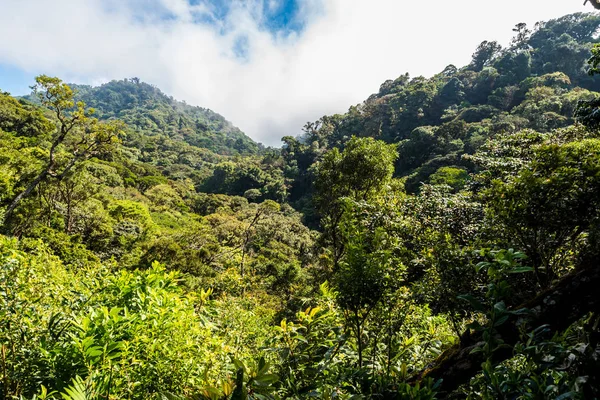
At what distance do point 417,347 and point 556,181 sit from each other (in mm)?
1595

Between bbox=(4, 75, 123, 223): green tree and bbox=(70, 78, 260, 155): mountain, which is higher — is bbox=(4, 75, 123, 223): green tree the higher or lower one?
the lower one

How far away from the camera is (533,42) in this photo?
49688 mm

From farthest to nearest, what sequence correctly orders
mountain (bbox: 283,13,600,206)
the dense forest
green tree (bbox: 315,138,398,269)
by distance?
mountain (bbox: 283,13,600,206)
green tree (bbox: 315,138,398,269)
the dense forest

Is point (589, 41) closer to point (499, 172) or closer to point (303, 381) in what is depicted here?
point (499, 172)

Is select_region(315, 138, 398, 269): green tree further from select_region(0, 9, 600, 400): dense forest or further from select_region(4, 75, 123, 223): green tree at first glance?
select_region(4, 75, 123, 223): green tree

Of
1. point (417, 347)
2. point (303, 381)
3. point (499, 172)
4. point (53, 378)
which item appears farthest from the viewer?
point (499, 172)

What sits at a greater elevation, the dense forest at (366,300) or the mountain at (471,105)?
the mountain at (471,105)


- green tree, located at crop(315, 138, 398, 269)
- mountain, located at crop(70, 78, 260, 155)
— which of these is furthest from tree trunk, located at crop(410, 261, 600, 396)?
mountain, located at crop(70, 78, 260, 155)

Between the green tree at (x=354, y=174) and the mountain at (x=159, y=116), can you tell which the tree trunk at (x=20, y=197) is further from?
the mountain at (x=159, y=116)

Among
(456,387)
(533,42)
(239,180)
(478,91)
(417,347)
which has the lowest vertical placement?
(456,387)

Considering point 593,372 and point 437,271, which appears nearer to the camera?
point 593,372

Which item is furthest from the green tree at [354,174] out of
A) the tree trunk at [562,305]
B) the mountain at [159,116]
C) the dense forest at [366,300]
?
the mountain at [159,116]

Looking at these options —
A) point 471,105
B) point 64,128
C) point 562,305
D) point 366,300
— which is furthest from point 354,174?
point 471,105

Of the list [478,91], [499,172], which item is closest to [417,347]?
[499,172]
